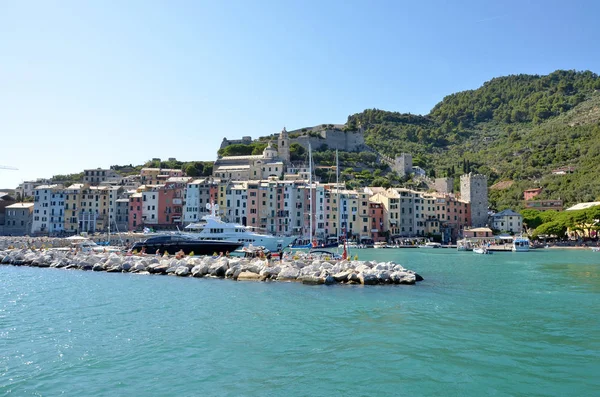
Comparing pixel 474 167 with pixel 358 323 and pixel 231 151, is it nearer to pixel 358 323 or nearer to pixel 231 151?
pixel 231 151

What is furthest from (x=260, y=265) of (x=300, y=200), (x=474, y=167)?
(x=474, y=167)

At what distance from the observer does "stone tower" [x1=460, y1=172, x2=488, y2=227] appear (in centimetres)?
7688

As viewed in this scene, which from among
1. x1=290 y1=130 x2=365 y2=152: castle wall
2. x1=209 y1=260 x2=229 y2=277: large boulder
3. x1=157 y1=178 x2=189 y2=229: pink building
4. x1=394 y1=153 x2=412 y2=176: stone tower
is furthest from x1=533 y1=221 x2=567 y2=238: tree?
x1=209 y1=260 x2=229 y2=277: large boulder

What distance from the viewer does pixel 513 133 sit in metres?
130

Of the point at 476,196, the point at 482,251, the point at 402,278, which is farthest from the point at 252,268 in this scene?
the point at 476,196

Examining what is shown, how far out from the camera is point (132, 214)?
71938 mm

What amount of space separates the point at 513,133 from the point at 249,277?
390 ft

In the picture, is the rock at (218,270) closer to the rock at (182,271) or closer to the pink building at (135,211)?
the rock at (182,271)

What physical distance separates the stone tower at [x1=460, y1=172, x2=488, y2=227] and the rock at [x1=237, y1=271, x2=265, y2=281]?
5670cm

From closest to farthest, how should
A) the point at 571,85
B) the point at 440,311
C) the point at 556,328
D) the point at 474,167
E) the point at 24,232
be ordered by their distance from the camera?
the point at 556,328, the point at 440,311, the point at 24,232, the point at 474,167, the point at 571,85

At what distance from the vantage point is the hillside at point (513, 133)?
299 feet

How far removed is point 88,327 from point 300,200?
53.2 metres

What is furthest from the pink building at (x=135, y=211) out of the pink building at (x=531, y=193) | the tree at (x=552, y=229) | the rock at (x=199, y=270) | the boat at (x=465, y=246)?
the pink building at (x=531, y=193)

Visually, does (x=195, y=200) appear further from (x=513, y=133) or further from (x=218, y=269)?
(x=513, y=133)
